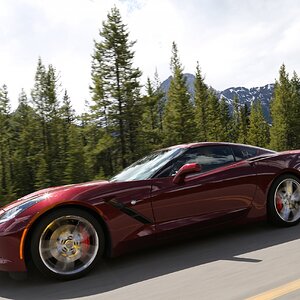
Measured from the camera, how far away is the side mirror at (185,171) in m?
4.41

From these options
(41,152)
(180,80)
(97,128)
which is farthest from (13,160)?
(180,80)

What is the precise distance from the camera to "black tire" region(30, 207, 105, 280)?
3.79 meters

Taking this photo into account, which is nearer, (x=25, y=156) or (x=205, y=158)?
(x=205, y=158)

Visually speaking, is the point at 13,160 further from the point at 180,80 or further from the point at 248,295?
the point at 248,295

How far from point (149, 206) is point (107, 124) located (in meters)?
28.9

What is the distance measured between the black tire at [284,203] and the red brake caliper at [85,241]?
8.26 feet

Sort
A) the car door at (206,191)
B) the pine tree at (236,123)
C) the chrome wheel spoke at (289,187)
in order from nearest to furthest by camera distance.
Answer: the car door at (206,191), the chrome wheel spoke at (289,187), the pine tree at (236,123)

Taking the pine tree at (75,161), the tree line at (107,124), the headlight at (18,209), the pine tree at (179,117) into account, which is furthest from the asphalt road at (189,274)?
the pine tree at (179,117)

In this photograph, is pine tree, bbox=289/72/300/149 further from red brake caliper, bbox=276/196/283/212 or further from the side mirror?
the side mirror

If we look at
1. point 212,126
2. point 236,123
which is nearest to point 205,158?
point 212,126

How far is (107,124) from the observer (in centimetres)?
3278

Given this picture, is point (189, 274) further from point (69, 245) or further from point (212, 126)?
point (212, 126)

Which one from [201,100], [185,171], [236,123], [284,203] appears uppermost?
[201,100]

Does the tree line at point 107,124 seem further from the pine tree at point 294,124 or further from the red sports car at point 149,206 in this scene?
the red sports car at point 149,206
